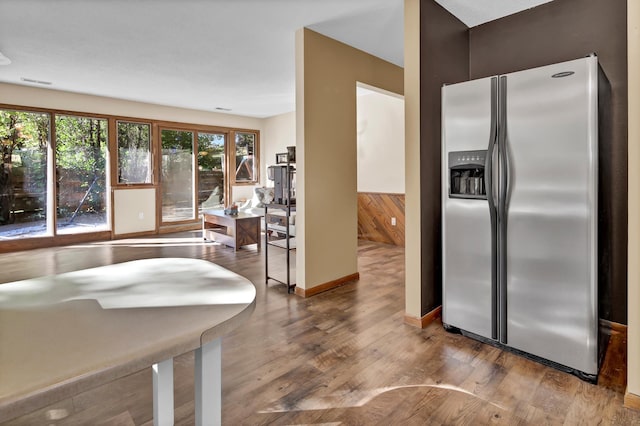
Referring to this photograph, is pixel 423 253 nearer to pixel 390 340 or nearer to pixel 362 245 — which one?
pixel 390 340

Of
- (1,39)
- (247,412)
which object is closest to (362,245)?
(247,412)

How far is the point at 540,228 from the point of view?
7.23 feet

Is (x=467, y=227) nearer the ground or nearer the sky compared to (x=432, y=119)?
nearer the ground

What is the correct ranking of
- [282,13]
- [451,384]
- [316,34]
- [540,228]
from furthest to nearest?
[316,34] < [282,13] < [540,228] < [451,384]

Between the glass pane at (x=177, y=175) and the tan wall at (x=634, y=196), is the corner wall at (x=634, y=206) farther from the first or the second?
the glass pane at (x=177, y=175)

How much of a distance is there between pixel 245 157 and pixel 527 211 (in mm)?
7268

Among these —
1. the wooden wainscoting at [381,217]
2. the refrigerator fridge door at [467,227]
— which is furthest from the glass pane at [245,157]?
the refrigerator fridge door at [467,227]

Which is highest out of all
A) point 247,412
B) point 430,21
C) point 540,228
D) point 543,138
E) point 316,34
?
point 316,34

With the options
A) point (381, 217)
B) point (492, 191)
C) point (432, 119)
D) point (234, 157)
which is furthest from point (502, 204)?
point (234, 157)

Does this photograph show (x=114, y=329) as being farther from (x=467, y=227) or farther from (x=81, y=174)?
(x=81, y=174)

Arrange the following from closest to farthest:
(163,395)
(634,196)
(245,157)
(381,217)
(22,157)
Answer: (163,395), (634,196), (22,157), (381,217), (245,157)

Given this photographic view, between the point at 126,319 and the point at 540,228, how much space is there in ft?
7.23

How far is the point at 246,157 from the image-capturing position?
875 cm

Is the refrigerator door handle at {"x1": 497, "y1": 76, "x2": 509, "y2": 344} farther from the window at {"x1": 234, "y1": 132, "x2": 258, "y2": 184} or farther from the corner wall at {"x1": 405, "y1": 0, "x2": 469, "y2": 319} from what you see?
the window at {"x1": 234, "y1": 132, "x2": 258, "y2": 184}
